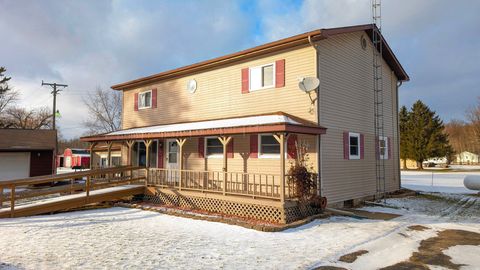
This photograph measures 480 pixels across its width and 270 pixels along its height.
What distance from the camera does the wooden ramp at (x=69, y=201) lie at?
10592mm

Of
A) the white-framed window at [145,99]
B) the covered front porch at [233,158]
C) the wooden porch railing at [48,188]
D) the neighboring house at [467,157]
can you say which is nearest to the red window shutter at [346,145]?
the covered front porch at [233,158]

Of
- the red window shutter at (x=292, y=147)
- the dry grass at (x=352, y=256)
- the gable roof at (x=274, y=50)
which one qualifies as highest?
the gable roof at (x=274, y=50)

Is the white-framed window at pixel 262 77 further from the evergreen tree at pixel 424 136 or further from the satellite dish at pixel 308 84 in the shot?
the evergreen tree at pixel 424 136

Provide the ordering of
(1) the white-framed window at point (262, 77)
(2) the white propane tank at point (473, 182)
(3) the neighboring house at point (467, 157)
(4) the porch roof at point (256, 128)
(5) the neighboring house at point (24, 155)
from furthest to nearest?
1. (3) the neighboring house at point (467, 157)
2. (5) the neighboring house at point (24, 155)
3. (2) the white propane tank at point (473, 182)
4. (1) the white-framed window at point (262, 77)
5. (4) the porch roof at point (256, 128)

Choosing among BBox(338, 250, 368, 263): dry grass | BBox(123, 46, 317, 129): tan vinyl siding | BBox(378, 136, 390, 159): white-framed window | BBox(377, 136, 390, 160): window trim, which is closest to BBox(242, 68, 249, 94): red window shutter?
BBox(123, 46, 317, 129): tan vinyl siding

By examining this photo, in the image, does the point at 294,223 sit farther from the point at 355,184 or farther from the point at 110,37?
the point at 110,37

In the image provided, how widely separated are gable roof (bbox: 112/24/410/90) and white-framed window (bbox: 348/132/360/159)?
157 inches

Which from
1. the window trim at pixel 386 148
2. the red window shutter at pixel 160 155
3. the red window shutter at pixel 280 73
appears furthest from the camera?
the red window shutter at pixel 160 155

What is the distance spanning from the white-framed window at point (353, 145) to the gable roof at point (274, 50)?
398 cm

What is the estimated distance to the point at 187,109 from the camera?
15086mm

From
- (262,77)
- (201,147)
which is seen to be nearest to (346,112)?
(262,77)

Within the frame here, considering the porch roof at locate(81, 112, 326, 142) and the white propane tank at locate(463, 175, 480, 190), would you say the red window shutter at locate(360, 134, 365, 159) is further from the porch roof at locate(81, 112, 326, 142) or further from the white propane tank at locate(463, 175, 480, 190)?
the white propane tank at locate(463, 175, 480, 190)

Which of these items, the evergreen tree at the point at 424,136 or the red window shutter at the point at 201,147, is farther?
the evergreen tree at the point at 424,136

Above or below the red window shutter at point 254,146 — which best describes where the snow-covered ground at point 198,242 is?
below
